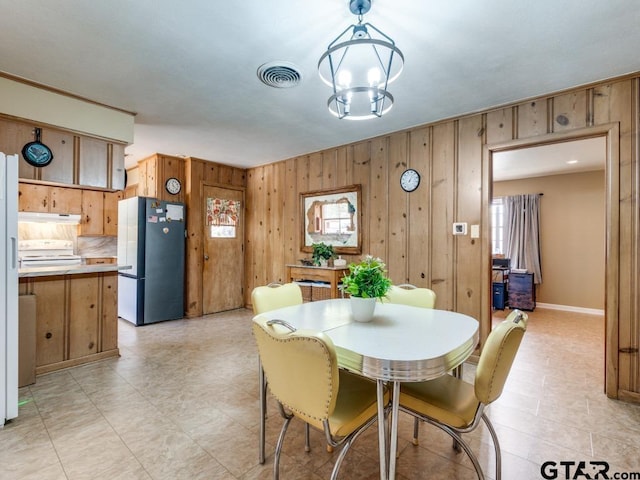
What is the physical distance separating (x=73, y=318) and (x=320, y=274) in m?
2.60

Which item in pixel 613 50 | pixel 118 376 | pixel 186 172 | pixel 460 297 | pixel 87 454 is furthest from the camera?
pixel 186 172

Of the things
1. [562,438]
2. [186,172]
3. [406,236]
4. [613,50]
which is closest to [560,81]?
[613,50]

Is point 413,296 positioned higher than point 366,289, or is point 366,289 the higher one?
point 366,289

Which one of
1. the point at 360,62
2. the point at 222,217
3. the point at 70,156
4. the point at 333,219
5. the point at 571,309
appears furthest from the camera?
the point at 571,309

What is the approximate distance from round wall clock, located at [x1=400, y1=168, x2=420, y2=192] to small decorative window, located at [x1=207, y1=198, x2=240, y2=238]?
10.1 ft

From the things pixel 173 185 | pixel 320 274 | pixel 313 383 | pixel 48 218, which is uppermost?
pixel 173 185

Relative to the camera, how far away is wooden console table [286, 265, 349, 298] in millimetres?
3920

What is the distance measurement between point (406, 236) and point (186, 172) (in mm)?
3564

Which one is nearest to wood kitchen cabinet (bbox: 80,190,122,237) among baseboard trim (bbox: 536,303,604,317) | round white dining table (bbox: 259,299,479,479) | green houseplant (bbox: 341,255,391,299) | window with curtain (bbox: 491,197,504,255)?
round white dining table (bbox: 259,299,479,479)

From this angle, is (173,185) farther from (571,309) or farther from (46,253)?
(571,309)

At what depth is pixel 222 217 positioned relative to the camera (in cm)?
535

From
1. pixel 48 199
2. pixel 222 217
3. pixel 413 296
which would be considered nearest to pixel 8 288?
pixel 48 199

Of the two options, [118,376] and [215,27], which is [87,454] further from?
[215,27]

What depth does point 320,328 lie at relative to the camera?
163cm
